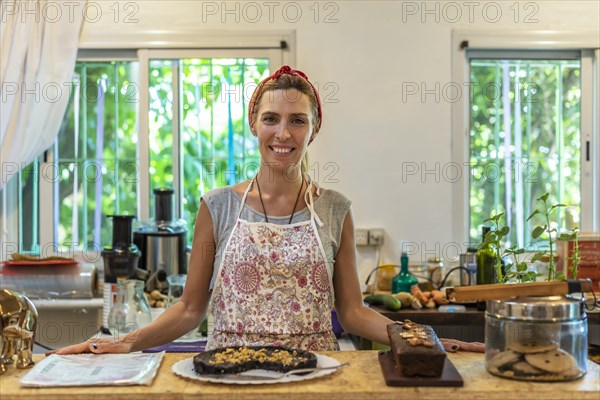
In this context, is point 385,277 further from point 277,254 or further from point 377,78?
point 277,254

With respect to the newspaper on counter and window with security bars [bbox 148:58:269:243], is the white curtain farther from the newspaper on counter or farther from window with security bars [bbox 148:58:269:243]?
the newspaper on counter

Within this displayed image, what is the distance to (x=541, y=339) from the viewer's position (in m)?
1.59

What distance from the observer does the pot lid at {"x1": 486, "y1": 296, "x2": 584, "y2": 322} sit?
1.58 m

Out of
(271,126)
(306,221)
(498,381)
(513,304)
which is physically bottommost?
(498,381)

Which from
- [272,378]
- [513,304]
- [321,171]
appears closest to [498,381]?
[513,304]

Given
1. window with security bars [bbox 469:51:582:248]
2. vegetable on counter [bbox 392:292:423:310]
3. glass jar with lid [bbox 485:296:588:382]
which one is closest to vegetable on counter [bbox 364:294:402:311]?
vegetable on counter [bbox 392:292:423:310]

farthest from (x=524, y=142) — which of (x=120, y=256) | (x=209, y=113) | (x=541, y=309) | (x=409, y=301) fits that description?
(x=541, y=309)

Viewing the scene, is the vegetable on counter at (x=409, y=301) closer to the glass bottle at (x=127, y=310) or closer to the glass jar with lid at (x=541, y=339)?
the glass bottle at (x=127, y=310)

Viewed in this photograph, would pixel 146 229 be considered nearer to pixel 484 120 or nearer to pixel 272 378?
pixel 484 120

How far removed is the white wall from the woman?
1.92 metres

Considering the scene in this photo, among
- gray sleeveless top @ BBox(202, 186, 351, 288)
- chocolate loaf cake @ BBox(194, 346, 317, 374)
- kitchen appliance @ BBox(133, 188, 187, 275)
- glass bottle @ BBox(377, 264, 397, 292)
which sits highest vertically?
gray sleeveless top @ BBox(202, 186, 351, 288)

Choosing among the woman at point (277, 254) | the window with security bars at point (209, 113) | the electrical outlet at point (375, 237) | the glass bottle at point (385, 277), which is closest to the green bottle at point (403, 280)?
the glass bottle at point (385, 277)

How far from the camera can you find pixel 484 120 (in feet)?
14.2

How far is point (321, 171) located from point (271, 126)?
2.04 meters
